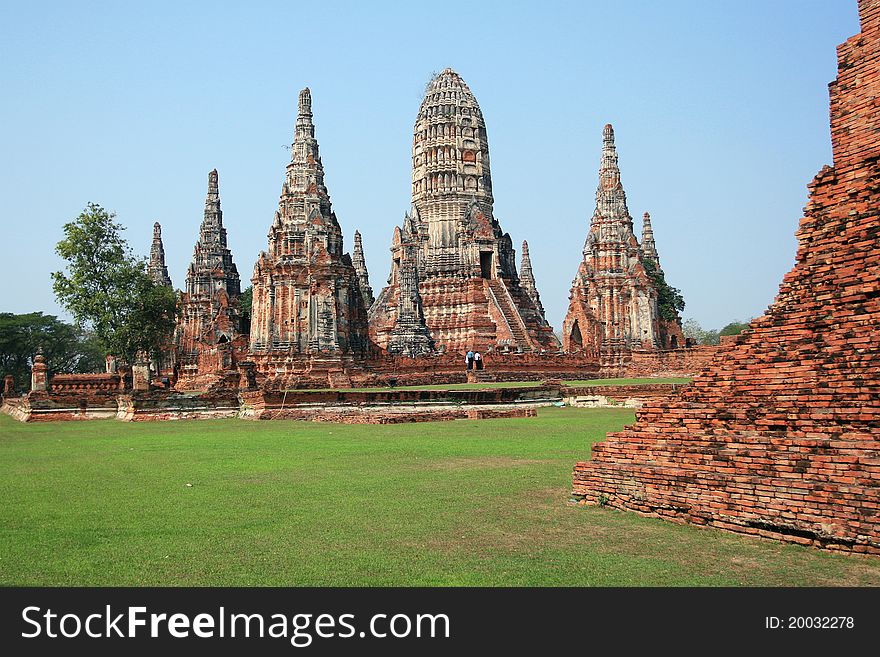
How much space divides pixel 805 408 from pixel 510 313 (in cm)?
4099

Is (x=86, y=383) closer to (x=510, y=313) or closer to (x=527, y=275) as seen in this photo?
(x=510, y=313)

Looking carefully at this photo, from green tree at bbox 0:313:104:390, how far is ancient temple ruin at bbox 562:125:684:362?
33.4 metres

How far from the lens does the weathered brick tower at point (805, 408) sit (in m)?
6.66

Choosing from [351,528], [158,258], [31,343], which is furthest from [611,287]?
[31,343]

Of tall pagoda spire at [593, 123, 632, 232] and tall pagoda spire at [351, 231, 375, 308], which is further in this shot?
tall pagoda spire at [351, 231, 375, 308]

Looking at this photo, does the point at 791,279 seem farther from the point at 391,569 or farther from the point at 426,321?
the point at 426,321

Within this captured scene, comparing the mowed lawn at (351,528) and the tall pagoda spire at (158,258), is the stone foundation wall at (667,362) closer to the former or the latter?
the mowed lawn at (351,528)

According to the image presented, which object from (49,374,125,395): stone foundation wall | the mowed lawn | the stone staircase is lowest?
the mowed lawn

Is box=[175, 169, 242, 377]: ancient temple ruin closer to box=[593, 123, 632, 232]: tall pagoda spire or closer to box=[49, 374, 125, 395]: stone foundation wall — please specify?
box=[49, 374, 125, 395]: stone foundation wall

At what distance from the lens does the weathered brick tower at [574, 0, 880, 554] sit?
21.8 feet

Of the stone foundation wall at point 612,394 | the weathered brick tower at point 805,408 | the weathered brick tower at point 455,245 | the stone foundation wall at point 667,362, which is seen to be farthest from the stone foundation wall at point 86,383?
the weathered brick tower at point 805,408

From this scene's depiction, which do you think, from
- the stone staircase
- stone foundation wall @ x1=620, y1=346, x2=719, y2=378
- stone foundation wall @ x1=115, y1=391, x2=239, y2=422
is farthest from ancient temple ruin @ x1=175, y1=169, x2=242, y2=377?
stone foundation wall @ x1=115, y1=391, x2=239, y2=422

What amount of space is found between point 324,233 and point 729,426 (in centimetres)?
3114

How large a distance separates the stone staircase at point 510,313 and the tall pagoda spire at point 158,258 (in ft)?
84.0
